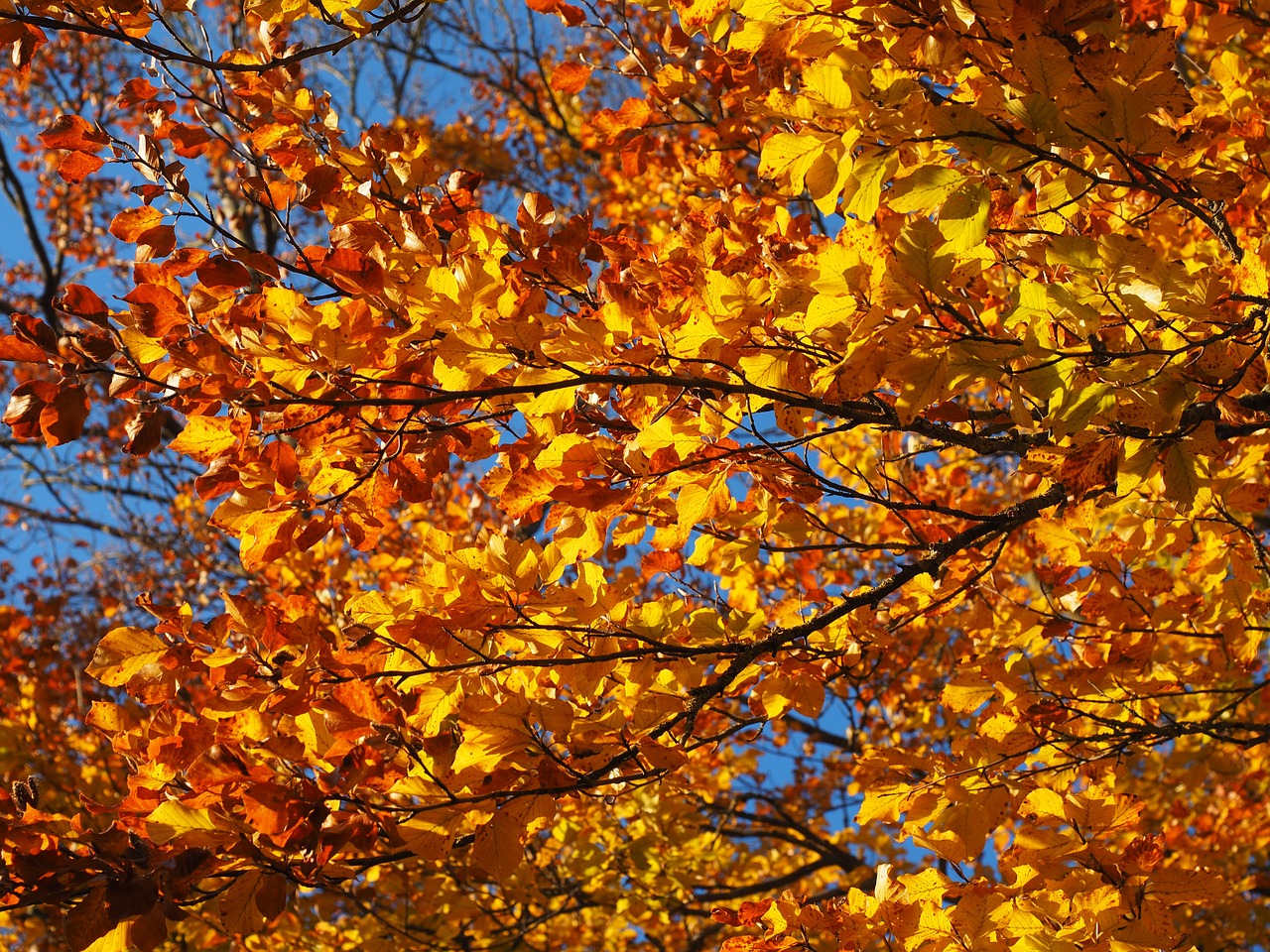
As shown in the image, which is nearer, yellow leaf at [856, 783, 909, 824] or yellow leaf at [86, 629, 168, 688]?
yellow leaf at [86, 629, 168, 688]

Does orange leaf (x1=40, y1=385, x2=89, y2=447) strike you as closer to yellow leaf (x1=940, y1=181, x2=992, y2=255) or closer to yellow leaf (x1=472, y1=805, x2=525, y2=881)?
yellow leaf (x1=472, y1=805, x2=525, y2=881)

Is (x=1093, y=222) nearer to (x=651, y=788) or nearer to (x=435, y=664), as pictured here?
(x=435, y=664)

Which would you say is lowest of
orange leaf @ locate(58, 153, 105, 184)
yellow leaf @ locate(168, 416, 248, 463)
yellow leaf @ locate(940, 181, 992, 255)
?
yellow leaf @ locate(168, 416, 248, 463)

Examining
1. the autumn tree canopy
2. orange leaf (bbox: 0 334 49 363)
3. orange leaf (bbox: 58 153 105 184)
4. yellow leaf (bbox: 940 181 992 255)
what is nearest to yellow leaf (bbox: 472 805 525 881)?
the autumn tree canopy

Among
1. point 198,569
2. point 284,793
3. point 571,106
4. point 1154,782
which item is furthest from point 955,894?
point 571,106

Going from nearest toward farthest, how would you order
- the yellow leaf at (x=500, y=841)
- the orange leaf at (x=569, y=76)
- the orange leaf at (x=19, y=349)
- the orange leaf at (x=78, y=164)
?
the orange leaf at (x=19, y=349), the yellow leaf at (x=500, y=841), the orange leaf at (x=78, y=164), the orange leaf at (x=569, y=76)

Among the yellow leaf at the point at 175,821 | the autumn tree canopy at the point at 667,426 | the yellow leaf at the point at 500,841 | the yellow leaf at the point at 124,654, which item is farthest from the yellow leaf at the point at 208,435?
the yellow leaf at the point at 500,841

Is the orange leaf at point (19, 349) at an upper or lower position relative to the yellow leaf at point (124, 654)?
upper

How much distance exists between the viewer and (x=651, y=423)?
161cm

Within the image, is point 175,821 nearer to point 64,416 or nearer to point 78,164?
point 64,416

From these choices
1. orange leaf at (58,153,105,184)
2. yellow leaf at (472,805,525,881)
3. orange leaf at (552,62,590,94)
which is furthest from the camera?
orange leaf at (552,62,590,94)

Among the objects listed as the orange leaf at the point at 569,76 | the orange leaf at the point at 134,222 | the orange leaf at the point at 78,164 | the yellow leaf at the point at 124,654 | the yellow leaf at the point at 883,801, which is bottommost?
the yellow leaf at the point at 883,801

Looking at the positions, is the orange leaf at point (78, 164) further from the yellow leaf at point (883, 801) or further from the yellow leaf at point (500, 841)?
the yellow leaf at point (883, 801)

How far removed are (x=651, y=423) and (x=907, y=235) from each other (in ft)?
1.76
